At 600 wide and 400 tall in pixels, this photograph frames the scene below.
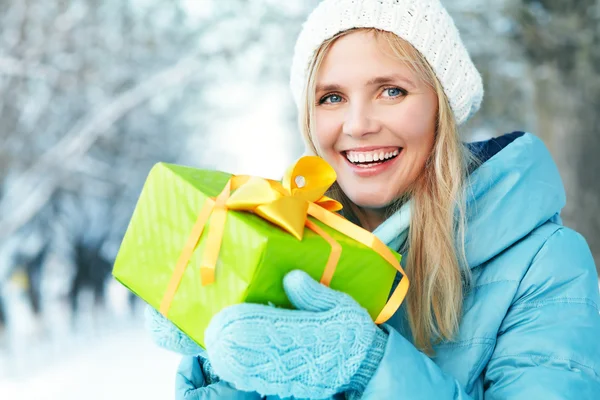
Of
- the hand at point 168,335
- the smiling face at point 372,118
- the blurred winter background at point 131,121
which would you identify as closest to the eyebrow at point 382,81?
the smiling face at point 372,118

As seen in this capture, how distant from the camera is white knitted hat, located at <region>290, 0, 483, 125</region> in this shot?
1.01 m

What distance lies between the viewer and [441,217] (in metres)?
1.03

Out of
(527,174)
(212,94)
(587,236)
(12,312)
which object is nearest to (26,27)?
(212,94)

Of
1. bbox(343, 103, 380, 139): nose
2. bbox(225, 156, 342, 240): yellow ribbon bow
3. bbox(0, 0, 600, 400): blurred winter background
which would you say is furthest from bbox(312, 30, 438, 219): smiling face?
bbox(0, 0, 600, 400): blurred winter background

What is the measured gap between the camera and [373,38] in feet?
3.34

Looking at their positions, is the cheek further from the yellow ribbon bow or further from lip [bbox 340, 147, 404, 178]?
the yellow ribbon bow

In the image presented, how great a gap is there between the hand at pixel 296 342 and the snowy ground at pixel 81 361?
1901mm

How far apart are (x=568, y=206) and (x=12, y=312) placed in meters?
2.47

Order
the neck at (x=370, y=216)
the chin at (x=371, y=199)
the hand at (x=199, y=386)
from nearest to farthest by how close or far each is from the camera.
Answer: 1. the hand at (x=199, y=386)
2. the chin at (x=371, y=199)
3. the neck at (x=370, y=216)

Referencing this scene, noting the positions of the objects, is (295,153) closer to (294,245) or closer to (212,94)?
(212,94)

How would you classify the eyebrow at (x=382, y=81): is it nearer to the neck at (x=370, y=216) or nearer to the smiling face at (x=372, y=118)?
the smiling face at (x=372, y=118)

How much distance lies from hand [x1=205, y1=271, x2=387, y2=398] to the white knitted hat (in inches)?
18.9

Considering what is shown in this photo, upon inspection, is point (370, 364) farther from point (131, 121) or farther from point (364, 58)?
point (131, 121)

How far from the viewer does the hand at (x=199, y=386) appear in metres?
0.97
